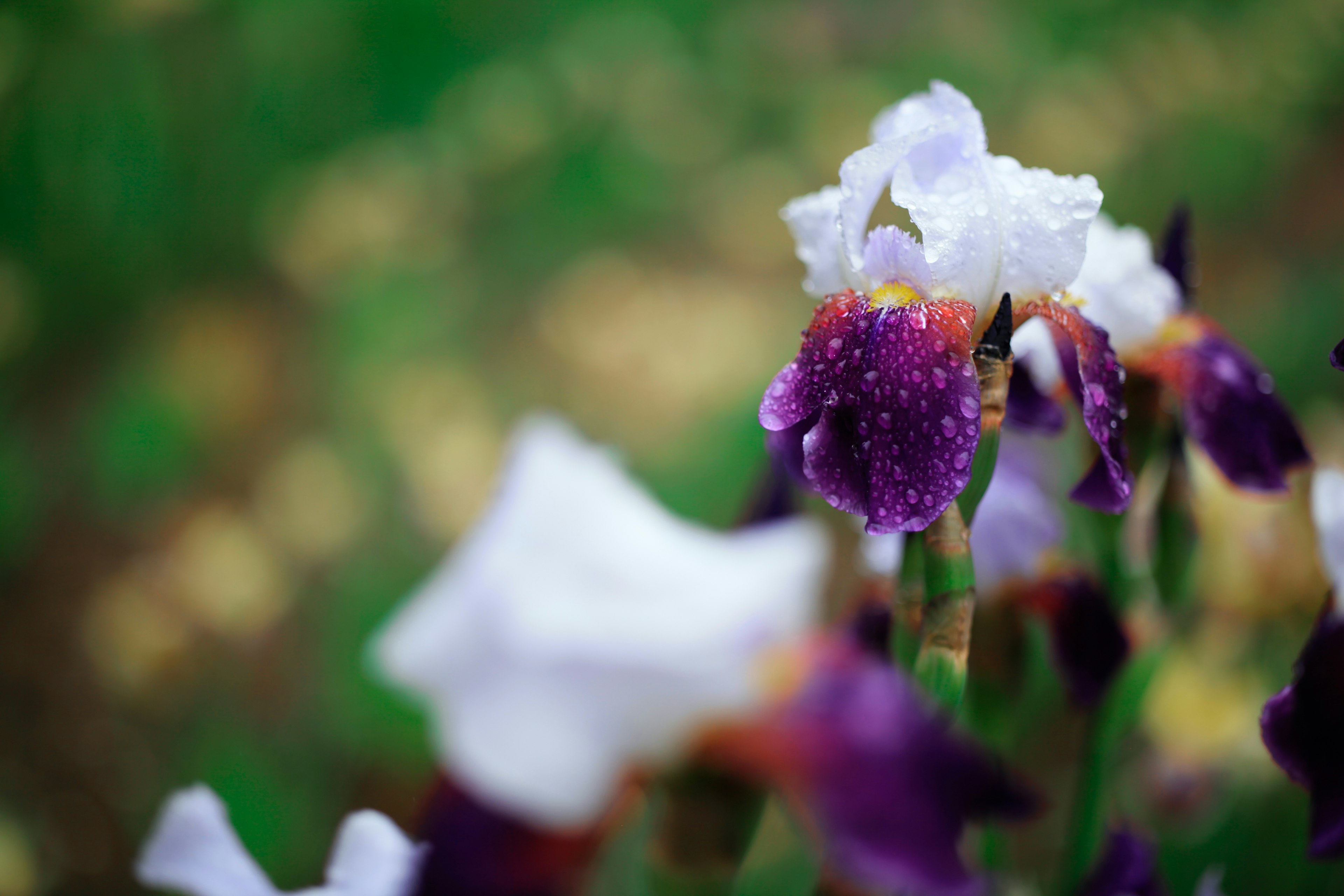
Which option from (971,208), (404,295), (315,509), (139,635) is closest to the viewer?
(971,208)

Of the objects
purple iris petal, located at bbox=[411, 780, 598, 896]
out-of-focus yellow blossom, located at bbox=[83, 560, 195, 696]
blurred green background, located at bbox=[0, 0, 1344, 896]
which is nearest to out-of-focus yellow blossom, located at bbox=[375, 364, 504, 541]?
blurred green background, located at bbox=[0, 0, 1344, 896]

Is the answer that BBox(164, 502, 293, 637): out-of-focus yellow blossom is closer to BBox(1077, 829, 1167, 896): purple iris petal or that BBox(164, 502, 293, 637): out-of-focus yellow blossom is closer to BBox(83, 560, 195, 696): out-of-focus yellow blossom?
BBox(83, 560, 195, 696): out-of-focus yellow blossom

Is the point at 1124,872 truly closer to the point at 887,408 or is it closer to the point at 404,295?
the point at 887,408

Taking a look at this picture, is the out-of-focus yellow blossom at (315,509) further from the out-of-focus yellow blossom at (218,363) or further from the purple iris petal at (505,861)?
the purple iris petal at (505,861)

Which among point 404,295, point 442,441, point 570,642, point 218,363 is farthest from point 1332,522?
point 218,363

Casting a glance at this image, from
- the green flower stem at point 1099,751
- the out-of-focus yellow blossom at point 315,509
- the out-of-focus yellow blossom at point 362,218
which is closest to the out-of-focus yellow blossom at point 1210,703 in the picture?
the green flower stem at point 1099,751

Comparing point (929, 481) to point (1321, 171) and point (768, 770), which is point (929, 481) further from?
point (1321, 171)
